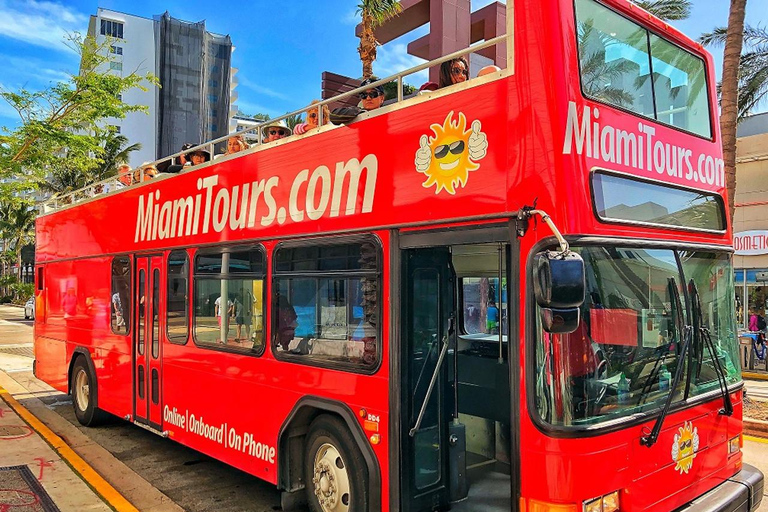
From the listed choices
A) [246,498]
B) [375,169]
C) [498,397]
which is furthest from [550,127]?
[246,498]

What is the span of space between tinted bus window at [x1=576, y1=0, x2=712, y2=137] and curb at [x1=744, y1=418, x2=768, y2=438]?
597cm

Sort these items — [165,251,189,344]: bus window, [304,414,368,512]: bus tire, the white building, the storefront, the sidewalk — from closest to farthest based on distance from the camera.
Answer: [304,414,368,512]: bus tire → the sidewalk → [165,251,189,344]: bus window → the storefront → the white building

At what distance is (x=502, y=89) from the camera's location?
3547 mm

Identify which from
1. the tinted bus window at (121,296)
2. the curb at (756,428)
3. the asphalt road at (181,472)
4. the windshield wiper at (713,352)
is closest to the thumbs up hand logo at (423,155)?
the windshield wiper at (713,352)

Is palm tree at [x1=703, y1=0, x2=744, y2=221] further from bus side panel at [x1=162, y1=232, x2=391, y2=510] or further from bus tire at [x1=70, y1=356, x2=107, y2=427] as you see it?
bus tire at [x1=70, y1=356, x2=107, y2=427]

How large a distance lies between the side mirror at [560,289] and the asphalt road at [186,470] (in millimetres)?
3775

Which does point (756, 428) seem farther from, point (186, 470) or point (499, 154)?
point (186, 470)

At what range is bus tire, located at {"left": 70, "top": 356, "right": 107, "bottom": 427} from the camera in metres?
8.70

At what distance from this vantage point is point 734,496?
13.1 ft

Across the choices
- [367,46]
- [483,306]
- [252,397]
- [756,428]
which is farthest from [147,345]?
[367,46]

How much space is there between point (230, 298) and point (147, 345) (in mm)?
2104

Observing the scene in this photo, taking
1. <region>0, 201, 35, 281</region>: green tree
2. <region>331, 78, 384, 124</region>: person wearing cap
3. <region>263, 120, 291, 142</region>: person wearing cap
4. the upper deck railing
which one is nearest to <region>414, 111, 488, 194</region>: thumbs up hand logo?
the upper deck railing

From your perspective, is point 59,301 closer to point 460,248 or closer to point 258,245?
point 258,245

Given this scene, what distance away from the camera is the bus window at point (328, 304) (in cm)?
438
